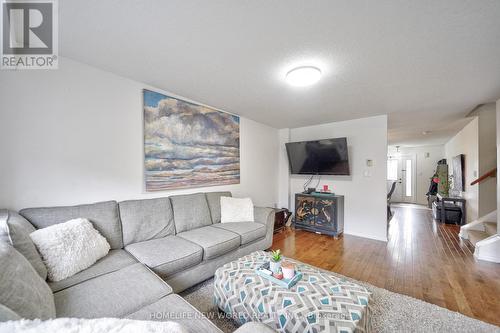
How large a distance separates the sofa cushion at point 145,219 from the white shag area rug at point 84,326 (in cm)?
150

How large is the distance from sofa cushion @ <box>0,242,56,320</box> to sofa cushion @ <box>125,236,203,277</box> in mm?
725

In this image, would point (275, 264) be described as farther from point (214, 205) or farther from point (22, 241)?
point (22, 241)

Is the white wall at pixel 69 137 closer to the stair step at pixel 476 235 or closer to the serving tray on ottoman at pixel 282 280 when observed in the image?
the serving tray on ottoman at pixel 282 280

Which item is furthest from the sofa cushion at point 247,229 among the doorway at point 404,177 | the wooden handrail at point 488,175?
the doorway at point 404,177

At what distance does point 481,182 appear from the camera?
353 centimetres

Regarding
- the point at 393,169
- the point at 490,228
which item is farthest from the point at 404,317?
the point at 393,169

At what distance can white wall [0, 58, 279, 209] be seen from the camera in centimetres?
163

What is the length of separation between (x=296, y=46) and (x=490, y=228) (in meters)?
4.38

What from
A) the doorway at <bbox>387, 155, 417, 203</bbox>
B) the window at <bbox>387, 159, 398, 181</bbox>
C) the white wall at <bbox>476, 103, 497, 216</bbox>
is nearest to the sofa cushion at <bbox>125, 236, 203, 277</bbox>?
the white wall at <bbox>476, 103, 497, 216</bbox>

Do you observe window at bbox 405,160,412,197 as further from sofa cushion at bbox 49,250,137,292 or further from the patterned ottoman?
sofa cushion at bbox 49,250,137,292

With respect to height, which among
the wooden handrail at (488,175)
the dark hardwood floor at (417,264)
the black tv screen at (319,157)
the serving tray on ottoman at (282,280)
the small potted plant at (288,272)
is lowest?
the dark hardwood floor at (417,264)

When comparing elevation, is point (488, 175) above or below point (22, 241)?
above

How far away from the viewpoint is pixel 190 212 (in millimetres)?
2490

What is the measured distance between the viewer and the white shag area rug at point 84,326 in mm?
533
